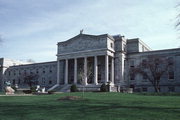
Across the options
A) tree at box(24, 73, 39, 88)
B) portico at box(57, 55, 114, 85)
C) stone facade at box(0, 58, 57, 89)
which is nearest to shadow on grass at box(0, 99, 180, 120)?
portico at box(57, 55, 114, 85)

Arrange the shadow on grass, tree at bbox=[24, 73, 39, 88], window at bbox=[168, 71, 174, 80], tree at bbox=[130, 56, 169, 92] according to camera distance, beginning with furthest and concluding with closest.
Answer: tree at bbox=[24, 73, 39, 88], window at bbox=[168, 71, 174, 80], tree at bbox=[130, 56, 169, 92], the shadow on grass

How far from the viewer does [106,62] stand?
6022 cm

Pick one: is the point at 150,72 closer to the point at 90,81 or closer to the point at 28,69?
the point at 90,81

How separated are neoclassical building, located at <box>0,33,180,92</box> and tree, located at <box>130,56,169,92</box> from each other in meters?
3.16

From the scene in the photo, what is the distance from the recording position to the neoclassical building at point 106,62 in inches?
2346

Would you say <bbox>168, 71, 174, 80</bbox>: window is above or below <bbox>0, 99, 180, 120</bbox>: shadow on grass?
above

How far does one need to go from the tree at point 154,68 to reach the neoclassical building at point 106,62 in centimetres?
316

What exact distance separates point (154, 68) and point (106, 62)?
1233cm

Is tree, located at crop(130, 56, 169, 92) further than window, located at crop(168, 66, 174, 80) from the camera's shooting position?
No

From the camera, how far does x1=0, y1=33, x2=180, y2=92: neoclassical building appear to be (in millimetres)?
59594

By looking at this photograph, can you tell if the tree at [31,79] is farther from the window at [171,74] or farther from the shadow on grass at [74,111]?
the shadow on grass at [74,111]

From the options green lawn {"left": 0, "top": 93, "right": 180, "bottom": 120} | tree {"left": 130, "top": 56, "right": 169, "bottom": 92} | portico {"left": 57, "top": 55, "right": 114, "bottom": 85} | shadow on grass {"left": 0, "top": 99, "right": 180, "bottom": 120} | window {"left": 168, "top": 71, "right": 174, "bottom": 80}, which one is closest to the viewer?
green lawn {"left": 0, "top": 93, "right": 180, "bottom": 120}

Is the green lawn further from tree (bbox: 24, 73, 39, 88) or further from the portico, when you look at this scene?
tree (bbox: 24, 73, 39, 88)

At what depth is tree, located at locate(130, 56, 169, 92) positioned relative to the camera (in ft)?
179
